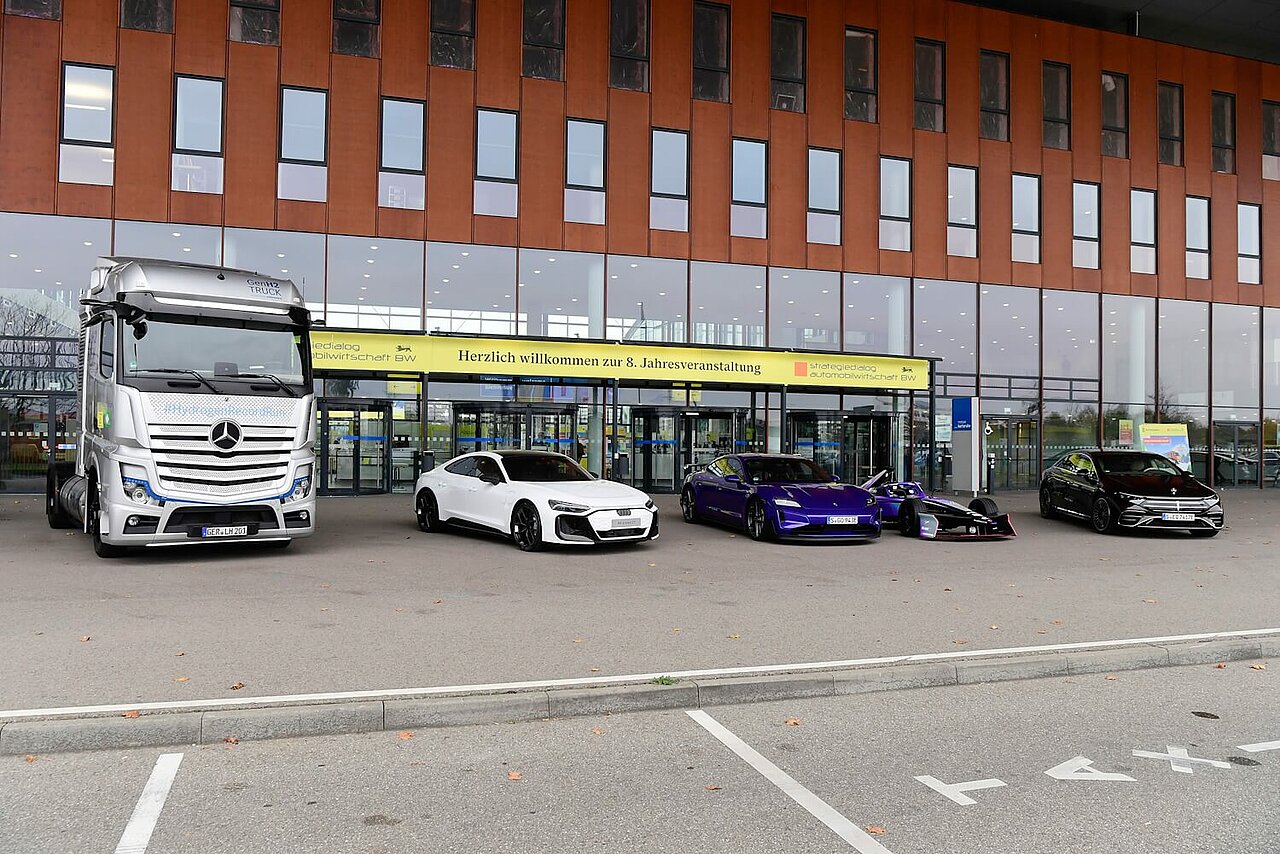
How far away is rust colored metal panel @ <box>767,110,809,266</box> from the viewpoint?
2444 centimetres

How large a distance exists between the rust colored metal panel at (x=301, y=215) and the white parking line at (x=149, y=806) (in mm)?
18477

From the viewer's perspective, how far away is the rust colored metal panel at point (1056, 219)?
26.8 metres

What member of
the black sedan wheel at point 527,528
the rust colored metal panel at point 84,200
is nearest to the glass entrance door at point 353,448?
the rust colored metal panel at point 84,200

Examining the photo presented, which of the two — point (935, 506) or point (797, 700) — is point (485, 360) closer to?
point (935, 506)

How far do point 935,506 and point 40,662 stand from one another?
12.5m

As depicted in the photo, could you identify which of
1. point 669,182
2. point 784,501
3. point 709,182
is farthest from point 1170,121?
point 784,501

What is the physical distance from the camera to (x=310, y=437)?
1213 cm

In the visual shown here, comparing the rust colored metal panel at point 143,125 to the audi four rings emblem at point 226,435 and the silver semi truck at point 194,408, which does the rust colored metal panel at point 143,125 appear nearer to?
the silver semi truck at point 194,408

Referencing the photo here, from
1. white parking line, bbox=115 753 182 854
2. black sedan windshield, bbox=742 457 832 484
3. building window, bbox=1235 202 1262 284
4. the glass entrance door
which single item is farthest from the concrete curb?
building window, bbox=1235 202 1262 284

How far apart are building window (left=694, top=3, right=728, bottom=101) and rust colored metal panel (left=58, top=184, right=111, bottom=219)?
1403 centimetres

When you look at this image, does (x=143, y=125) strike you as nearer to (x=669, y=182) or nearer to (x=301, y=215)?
(x=301, y=215)

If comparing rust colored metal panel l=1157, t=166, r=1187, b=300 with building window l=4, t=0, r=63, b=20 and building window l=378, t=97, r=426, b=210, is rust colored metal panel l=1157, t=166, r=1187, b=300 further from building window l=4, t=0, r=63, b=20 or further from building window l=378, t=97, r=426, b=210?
building window l=4, t=0, r=63, b=20

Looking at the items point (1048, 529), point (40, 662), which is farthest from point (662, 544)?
point (40, 662)

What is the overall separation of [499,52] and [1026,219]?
15.4 meters
